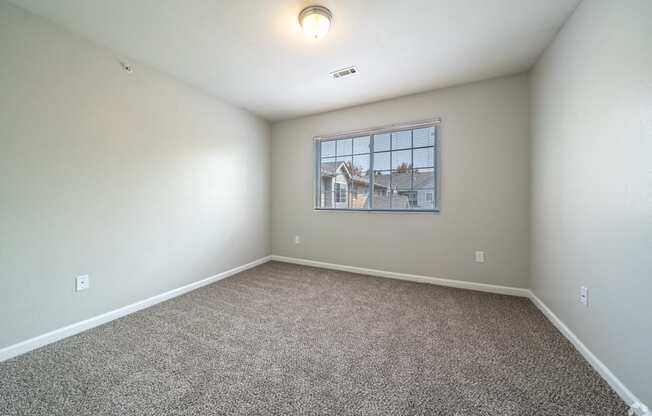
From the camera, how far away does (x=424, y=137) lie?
3.01 metres

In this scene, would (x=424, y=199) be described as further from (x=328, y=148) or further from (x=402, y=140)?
(x=328, y=148)

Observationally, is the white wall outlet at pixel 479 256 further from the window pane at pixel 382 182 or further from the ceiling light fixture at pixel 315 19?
the ceiling light fixture at pixel 315 19

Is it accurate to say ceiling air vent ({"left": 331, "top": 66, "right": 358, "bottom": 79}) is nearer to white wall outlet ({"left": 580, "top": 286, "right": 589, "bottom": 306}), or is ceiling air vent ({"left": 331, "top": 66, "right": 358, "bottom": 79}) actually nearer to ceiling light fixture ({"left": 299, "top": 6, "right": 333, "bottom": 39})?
ceiling light fixture ({"left": 299, "top": 6, "right": 333, "bottom": 39})

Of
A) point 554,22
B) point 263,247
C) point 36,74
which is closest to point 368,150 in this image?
point 554,22

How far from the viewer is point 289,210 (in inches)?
155

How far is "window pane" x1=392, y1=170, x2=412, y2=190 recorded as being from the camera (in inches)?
122

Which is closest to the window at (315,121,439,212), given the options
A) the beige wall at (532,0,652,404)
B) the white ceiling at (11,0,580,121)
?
the white ceiling at (11,0,580,121)

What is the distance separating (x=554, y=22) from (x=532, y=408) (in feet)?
8.57

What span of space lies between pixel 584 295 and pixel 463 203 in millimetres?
1362

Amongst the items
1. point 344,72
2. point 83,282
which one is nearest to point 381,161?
point 344,72

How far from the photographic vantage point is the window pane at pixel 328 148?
12.1ft

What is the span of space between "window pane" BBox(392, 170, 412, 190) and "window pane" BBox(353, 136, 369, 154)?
1.85 feet

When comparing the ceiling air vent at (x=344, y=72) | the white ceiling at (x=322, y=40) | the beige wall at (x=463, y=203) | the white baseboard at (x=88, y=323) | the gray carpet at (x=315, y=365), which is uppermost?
the ceiling air vent at (x=344, y=72)

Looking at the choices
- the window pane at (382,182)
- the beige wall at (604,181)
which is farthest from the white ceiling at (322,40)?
the window pane at (382,182)
